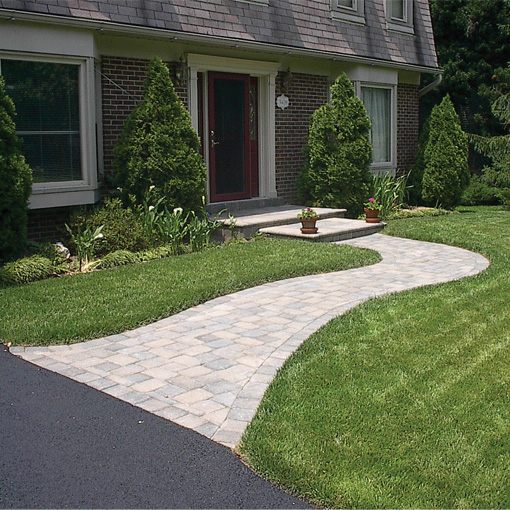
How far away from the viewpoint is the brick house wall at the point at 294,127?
1323 cm

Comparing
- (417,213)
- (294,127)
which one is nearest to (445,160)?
(417,213)

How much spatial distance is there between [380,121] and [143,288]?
9797 mm

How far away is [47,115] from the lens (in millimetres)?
8977

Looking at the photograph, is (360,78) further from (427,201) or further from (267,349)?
(267,349)

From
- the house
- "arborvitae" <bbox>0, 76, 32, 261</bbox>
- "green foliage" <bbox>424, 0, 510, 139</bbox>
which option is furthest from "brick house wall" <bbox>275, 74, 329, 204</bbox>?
"green foliage" <bbox>424, 0, 510, 139</bbox>

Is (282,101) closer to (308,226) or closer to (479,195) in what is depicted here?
(308,226)

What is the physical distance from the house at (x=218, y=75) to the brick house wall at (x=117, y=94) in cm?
2

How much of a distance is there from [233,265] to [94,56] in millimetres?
3633

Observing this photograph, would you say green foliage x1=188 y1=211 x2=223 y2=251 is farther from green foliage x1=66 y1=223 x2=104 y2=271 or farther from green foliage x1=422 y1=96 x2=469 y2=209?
green foliage x1=422 y1=96 x2=469 y2=209

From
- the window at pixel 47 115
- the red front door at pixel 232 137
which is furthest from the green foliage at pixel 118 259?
the red front door at pixel 232 137

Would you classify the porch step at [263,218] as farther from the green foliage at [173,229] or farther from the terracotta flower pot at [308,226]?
the green foliage at [173,229]

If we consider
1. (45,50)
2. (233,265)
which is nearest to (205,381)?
(233,265)

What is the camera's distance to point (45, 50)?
28.7 feet

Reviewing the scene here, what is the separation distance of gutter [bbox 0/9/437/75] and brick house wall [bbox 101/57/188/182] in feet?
1.80
